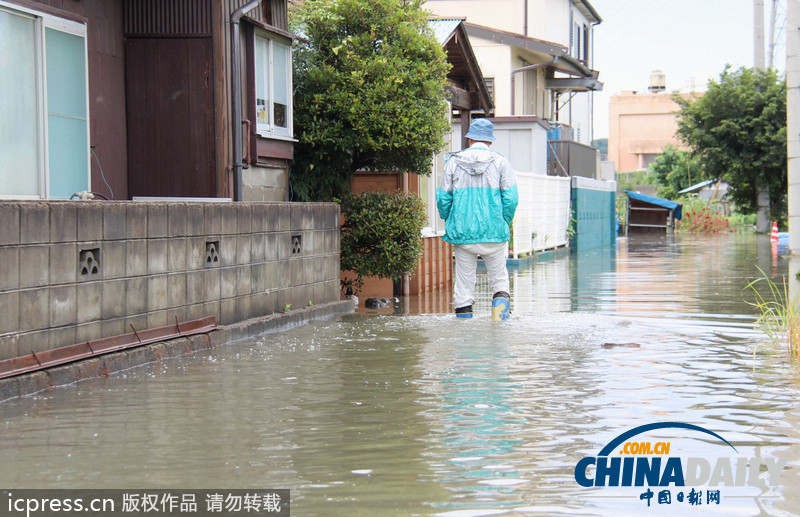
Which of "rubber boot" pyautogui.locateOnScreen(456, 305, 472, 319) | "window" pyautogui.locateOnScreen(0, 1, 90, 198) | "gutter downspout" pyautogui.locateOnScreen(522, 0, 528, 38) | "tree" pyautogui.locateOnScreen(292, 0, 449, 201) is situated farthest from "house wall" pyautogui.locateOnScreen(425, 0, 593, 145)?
"window" pyautogui.locateOnScreen(0, 1, 90, 198)

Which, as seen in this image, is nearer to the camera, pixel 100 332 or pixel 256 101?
pixel 100 332

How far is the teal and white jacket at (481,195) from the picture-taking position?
10.6 meters

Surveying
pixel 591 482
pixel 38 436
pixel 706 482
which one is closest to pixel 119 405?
pixel 38 436

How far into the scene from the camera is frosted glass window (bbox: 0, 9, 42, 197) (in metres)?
8.98

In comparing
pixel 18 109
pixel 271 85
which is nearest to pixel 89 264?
pixel 18 109

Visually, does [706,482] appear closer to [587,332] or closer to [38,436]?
[38,436]

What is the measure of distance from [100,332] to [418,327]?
3.63m

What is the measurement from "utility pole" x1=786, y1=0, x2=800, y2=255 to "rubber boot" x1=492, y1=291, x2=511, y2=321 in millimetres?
5629

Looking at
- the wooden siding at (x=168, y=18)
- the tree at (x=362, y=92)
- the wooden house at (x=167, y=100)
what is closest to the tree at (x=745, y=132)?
the tree at (x=362, y=92)

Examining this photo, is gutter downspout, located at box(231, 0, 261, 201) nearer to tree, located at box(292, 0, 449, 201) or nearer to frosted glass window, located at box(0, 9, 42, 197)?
tree, located at box(292, 0, 449, 201)

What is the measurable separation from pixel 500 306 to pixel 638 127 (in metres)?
67.1

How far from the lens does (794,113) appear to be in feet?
46.2

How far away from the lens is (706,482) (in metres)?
4.62

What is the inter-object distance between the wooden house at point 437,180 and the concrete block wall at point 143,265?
8.64 feet
